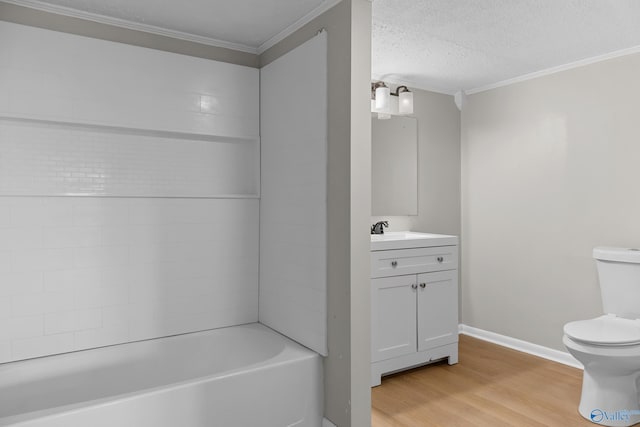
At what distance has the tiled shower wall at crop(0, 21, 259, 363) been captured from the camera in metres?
2.24

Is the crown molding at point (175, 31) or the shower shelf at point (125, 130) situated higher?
the crown molding at point (175, 31)

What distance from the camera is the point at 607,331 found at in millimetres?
2473

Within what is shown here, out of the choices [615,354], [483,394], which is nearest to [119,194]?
[483,394]

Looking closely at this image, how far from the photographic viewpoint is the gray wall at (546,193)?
9.80 ft

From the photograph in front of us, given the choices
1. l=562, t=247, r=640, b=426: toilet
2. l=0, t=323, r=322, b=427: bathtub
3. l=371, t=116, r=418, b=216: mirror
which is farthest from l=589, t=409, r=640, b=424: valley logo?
l=371, t=116, r=418, b=216: mirror

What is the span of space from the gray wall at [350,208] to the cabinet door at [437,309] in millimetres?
1072

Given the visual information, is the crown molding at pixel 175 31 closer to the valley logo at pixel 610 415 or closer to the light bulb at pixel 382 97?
the light bulb at pixel 382 97

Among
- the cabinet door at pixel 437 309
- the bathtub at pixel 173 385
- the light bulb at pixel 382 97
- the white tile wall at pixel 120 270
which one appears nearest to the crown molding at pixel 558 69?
the light bulb at pixel 382 97

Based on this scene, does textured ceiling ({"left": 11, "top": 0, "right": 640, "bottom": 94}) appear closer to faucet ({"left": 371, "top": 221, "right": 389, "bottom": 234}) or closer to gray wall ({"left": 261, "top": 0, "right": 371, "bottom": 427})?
gray wall ({"left": 261, "top": 0, "right": 371, "bottom": 427})

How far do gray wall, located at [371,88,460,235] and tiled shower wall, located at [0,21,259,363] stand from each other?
1.52m

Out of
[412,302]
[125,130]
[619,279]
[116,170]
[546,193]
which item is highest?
[125,130]

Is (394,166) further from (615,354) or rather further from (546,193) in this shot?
(615,354)

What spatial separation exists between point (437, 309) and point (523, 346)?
931 mm

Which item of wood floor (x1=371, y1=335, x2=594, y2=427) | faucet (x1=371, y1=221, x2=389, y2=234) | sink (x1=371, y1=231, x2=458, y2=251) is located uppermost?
faucet (x1=371, y1=221, x2=389, y2=234)
